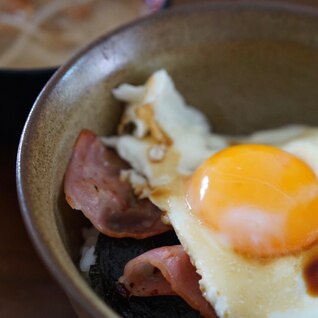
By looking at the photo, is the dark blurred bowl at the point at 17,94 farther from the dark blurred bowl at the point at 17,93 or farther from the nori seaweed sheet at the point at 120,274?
the nori seaweed sheet at the point at 120,274

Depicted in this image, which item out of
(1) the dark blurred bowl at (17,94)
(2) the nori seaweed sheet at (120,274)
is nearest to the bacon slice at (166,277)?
(2) the nori seaweed sheet at (120,274)

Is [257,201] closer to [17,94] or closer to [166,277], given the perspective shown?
[166,277]

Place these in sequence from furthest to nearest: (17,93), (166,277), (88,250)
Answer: (17,93)
(88,250)
(166,277)

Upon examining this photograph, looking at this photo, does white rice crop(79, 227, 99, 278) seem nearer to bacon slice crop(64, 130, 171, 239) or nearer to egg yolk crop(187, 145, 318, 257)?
bacon slice crop(64, 130, 171, 239)

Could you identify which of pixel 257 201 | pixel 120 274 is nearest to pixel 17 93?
pixel 120 274

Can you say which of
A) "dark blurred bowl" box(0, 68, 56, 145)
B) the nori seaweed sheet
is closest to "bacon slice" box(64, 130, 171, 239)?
the nori seaweed sheet

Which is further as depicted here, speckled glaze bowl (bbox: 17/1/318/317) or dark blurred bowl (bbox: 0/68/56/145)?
dark blurred bowl (bbox: 0/68/56/145)
